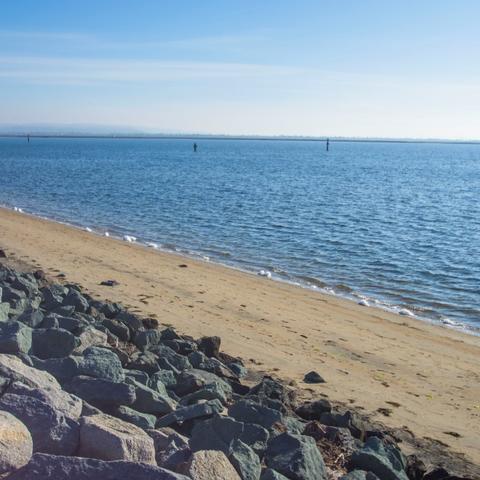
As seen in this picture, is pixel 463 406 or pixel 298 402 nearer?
pixel 298 402

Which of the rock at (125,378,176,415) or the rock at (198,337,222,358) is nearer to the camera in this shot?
the rock at (125,378,176,415)

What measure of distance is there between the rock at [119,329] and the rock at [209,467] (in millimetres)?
5253

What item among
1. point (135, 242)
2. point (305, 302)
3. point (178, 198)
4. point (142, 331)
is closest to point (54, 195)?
point (178, 198)

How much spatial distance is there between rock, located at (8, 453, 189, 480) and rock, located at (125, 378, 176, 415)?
2227 mm

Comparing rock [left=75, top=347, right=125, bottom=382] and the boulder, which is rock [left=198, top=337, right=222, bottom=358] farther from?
rock [left=75, top=347, right=125, bottom=382]

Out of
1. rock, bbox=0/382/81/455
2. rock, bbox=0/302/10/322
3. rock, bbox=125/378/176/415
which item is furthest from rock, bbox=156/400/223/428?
rock, bbox=0/302/10/322

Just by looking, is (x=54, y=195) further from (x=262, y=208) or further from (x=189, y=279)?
(x=189, y=279)

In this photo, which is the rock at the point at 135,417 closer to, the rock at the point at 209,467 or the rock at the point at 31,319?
the rock at the point at 209,467

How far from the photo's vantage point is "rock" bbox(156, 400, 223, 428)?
655cm

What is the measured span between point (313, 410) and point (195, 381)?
4.77ft

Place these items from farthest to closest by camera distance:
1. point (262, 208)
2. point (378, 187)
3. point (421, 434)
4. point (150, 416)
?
point (378, 187), point (262, 208), point (421, 434), point (150, 416)

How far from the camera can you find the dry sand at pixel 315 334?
31.2ft

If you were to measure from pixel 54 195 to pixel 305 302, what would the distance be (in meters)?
34.3

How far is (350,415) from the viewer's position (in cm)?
777
